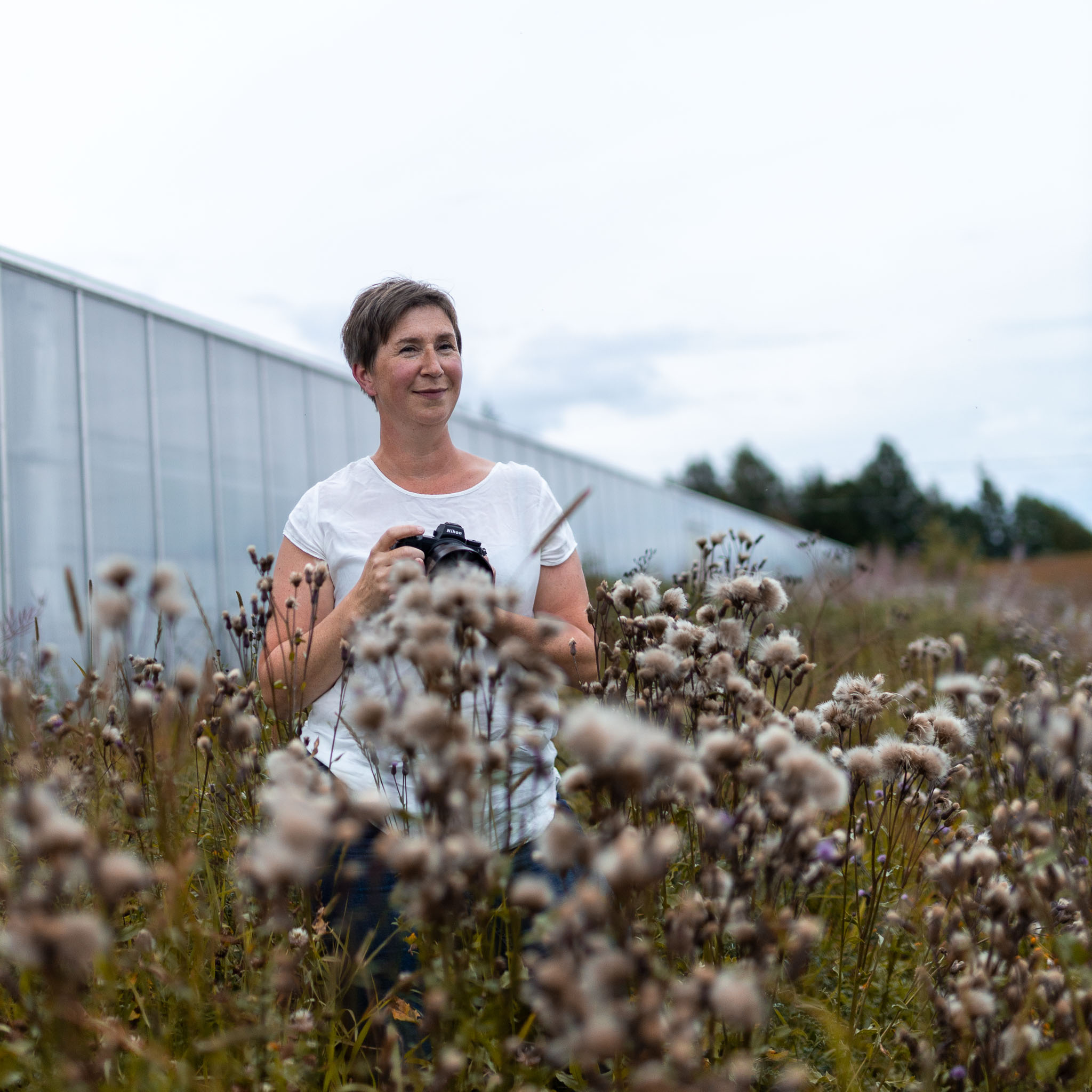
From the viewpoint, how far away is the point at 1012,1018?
1.43 m

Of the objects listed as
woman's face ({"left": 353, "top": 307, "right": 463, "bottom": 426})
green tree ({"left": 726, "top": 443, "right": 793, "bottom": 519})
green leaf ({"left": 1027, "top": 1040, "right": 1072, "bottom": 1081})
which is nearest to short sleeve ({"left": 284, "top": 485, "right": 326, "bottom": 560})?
woman's face ({"left": 353, "top": 307, "right": 463, "bottom": 426})

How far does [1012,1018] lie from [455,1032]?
0.81m

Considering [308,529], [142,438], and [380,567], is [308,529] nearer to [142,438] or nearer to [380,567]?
[380,567]

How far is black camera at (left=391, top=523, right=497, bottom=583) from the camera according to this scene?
1.98 meters

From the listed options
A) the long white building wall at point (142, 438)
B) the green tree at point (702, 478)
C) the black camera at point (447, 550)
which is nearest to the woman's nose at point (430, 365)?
the black camera at point (447, 550)

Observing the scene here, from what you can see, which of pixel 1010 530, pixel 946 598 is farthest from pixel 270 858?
pixel 1010 530

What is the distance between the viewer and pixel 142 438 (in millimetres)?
8875

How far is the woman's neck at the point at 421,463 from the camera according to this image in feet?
9.95

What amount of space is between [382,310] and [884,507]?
73.9 meters

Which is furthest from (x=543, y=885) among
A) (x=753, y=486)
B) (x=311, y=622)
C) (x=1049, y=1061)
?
(x=753, y=486)

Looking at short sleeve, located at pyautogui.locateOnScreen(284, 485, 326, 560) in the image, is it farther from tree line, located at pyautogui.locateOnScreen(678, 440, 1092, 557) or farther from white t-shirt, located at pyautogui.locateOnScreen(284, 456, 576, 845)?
tree line, located at pyautogui.locateOnScreen(678, 440, 1092, 557)

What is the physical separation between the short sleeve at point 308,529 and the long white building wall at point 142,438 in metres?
2.15

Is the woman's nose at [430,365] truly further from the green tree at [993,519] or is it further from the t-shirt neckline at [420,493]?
the green tree at [993,519]

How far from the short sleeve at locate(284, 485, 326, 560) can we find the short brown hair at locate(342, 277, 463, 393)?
1.53ft
